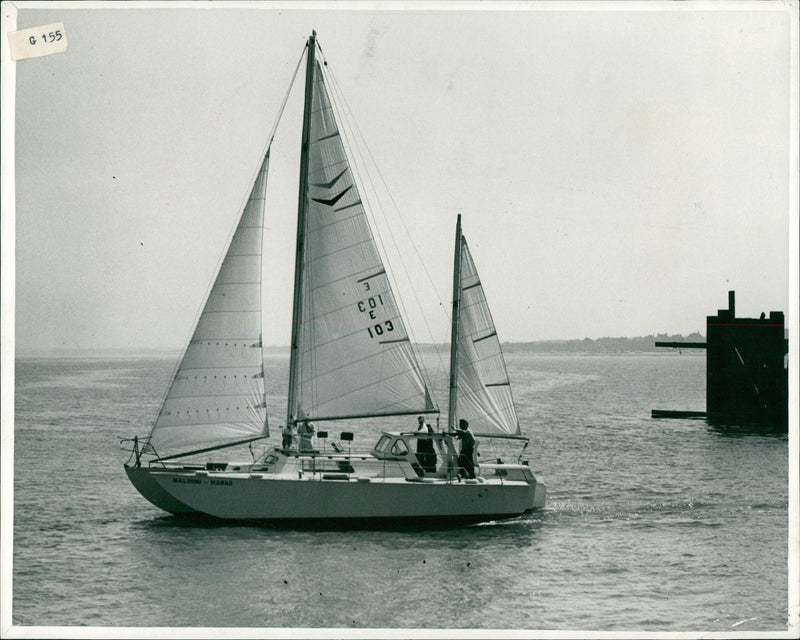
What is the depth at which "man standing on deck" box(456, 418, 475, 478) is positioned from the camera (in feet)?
70.5

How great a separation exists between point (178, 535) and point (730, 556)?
39.4 feet

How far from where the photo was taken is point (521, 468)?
22.4 meters

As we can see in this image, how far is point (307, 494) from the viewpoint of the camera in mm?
20609

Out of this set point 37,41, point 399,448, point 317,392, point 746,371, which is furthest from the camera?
point 746,371

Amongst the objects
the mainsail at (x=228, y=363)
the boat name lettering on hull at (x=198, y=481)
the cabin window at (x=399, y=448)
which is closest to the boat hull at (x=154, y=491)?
the boat name lettering on hull at (x=198, y=481)

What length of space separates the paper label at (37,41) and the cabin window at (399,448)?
36.3 feet

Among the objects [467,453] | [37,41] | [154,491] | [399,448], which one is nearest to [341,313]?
[399,448]

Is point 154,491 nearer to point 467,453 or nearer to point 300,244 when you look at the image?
point 300,244

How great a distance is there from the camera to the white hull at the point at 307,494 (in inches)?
811

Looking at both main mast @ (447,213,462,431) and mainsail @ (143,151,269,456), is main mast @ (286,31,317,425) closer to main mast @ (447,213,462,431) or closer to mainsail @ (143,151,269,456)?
mainsail @ (143,151,269,456)

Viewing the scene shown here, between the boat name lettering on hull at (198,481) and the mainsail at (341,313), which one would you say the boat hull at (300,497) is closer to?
the boat name lettering on hull at (198,481)

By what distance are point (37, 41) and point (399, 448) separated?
11.6 m

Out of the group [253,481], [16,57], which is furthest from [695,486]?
[16,57]

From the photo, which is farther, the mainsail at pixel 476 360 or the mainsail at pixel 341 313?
the mainsail at pixel 476 360
